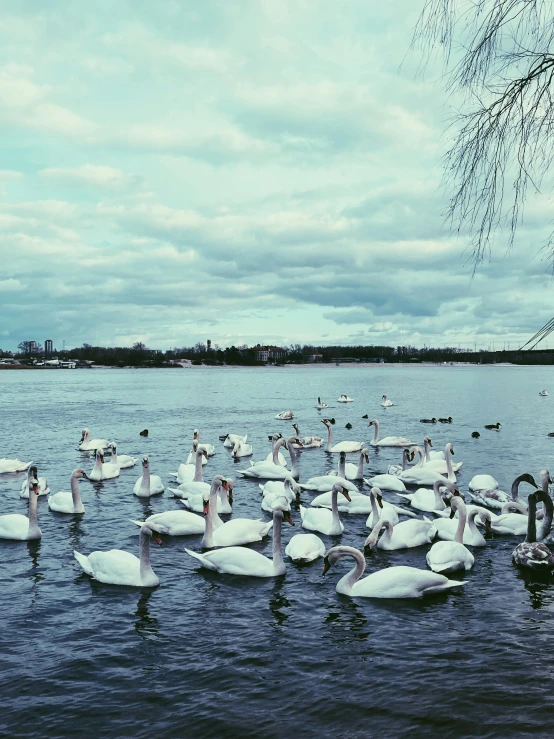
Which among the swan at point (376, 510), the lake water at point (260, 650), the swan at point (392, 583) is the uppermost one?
the swan at point (376, 510)

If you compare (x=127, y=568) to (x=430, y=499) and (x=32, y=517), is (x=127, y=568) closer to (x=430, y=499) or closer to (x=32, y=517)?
(x=32, y=517)

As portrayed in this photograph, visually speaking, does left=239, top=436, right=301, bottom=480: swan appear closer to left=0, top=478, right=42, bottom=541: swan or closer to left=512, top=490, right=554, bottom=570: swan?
left=0, top=478, right=42, bottom=541: swan

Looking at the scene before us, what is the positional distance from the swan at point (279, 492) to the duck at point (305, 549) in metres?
3.97

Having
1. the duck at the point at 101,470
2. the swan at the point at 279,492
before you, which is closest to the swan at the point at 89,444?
the duck at the point at 101,470

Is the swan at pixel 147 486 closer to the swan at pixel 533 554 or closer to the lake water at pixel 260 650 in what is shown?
the lake water at pixel 260 650

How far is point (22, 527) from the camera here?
1442cm

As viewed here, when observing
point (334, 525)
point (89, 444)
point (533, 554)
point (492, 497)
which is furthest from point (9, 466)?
point (533, 554)

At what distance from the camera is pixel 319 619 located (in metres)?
10.3

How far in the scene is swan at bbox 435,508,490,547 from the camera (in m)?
13.7

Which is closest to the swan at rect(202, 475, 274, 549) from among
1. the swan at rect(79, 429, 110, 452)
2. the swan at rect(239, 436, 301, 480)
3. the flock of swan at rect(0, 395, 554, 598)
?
the flock of swan at rect(0, 395, 554, 598)

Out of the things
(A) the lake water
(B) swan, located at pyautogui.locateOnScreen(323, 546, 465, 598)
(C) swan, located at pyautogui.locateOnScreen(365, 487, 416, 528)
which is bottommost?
(A) the lake water

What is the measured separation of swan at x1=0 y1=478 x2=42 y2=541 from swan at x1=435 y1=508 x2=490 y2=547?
8.44 meters

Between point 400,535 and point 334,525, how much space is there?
1.67 meters

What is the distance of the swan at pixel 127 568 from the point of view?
37.7 ft
